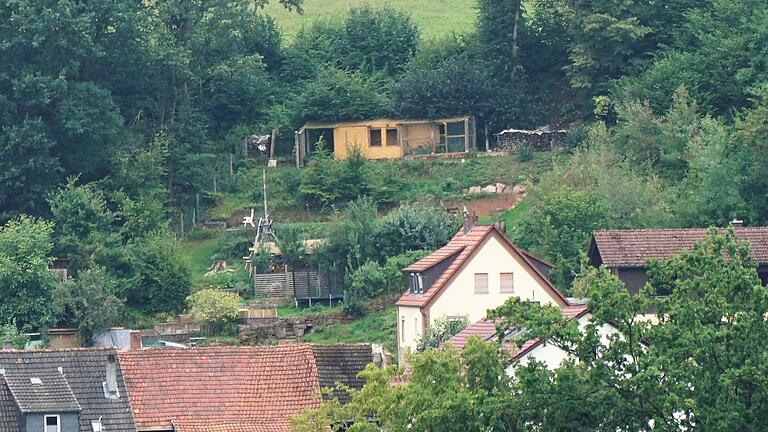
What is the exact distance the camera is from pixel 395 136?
10525cm

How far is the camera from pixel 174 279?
92.2 metres

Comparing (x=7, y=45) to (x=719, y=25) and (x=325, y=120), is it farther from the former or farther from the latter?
(x=719, y=25)

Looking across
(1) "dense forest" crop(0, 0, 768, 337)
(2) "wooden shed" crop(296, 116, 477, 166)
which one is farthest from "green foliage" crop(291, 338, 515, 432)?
(2) "wooden shed" crop(296, 116, 477, 166)

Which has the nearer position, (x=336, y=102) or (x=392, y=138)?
(x=336, y=102)

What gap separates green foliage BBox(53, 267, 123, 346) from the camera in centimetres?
8800

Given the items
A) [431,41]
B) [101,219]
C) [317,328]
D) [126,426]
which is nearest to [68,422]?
[126,426]

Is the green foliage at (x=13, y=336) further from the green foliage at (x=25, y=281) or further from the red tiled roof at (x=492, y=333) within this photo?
the red tiled roof at (x=492, y=333)

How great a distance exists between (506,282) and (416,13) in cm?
4830

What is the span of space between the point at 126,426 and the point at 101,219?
106 ft

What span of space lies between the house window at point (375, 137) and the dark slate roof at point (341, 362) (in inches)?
1447

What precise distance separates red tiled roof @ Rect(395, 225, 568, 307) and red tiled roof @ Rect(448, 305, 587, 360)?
8.46 m

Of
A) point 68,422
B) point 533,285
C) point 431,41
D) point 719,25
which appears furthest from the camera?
point 431,41

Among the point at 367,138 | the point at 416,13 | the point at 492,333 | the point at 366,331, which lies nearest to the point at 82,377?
the point at 492,333

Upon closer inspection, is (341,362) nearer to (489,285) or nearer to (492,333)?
(492,333)
